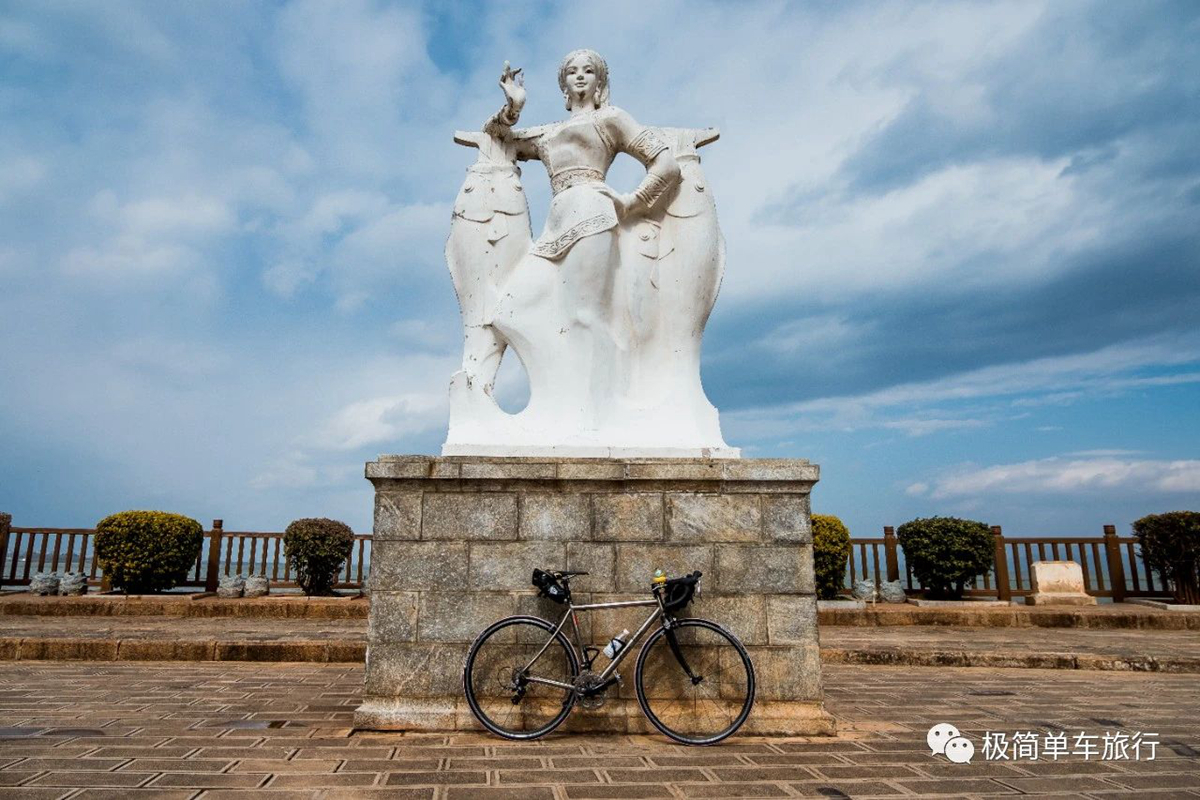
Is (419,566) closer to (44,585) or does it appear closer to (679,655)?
(679,655)

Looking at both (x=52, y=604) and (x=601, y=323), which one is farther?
(x=52, y=604)

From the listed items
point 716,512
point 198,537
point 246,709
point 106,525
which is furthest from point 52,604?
point 716,512

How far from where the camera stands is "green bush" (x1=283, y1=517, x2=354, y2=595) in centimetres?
1197

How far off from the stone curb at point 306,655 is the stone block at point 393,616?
121 inches

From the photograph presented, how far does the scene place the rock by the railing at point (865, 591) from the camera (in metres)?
11.9

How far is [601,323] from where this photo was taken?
15.4 ft

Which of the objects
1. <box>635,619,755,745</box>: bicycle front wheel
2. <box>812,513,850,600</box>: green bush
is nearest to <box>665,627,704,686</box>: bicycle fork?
<box>635,619,755,745</box>: bicycle front wheel

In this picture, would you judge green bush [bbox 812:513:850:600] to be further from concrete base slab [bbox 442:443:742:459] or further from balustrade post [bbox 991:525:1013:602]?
concrete base slab [bbox 442:443:742:459]

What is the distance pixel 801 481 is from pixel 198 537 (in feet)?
37.9

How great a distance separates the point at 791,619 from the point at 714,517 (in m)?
0.68

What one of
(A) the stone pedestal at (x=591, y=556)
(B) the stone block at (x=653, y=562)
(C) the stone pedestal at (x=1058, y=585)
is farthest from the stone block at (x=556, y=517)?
(C) the stone pedestal at (x=1058, y=585)

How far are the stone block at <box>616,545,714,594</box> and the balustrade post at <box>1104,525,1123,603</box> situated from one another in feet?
37.6

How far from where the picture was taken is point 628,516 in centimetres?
418

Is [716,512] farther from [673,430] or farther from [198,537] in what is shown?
[198,537]
